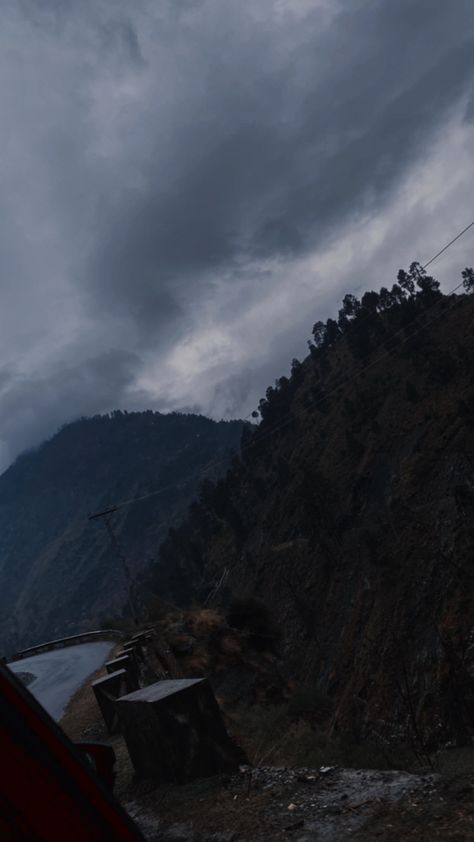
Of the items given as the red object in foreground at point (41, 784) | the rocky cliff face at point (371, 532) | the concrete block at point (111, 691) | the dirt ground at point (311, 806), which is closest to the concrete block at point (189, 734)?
the dirt ground at point (311, 806)

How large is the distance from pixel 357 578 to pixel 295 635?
8.74m

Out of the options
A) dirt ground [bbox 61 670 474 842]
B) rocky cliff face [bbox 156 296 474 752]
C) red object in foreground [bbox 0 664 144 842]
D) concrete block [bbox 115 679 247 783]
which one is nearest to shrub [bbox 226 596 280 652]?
rocky cliff face [bbox 156 296 474 752]

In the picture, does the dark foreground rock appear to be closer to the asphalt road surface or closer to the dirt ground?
the dirt ground

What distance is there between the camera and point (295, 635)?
48.0 m

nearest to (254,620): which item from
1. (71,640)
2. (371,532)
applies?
(371,532)

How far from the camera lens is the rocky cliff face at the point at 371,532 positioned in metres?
20.0

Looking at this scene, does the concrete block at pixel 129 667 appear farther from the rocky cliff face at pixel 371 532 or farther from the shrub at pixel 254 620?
the shrub at pixel 254 620

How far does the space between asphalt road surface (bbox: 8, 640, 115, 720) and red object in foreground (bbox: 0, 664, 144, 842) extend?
50.5ft

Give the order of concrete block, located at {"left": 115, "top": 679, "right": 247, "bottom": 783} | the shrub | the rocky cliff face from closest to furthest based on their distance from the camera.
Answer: concrete block, located at {"left": 115, "top": 679, "right": 247, "bottom": 783} → the rocky cliff face → the shrub

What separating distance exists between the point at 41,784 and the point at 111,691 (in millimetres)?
10144

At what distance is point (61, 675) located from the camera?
87.8 ft

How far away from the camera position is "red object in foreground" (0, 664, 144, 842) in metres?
1.81

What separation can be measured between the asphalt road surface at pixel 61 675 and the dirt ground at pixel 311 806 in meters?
11.6

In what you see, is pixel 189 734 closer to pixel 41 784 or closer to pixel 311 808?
pixel 311 808
